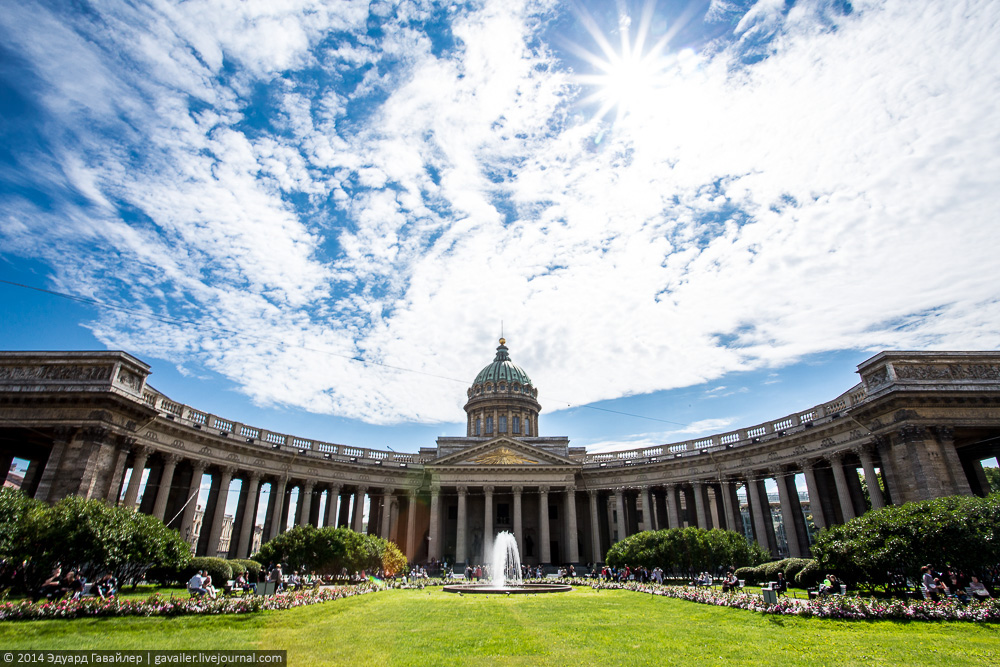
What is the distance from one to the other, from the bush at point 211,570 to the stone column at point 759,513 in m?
35.3

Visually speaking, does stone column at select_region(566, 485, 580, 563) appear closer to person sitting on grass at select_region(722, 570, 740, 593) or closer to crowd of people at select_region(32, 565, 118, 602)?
person sitting on grass at select_region(722, 570, 740, 593)

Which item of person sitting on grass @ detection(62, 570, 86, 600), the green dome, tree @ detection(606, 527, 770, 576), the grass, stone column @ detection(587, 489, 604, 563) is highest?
the green dome

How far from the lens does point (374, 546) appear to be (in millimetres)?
32531

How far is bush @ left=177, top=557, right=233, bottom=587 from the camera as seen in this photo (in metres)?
24.4

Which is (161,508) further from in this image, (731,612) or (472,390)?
(472,390)

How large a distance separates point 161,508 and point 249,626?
25419 millimetres

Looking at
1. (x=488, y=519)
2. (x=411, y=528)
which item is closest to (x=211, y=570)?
(x=488, y=519)

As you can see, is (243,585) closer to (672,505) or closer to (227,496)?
(227,496)

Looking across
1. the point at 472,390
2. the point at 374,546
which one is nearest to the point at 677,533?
the point at 374,546

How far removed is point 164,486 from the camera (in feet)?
116

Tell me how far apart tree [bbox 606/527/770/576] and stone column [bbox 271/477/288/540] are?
1112 inches

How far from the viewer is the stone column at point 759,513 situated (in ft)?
132

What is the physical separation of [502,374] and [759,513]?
36479 millimetres

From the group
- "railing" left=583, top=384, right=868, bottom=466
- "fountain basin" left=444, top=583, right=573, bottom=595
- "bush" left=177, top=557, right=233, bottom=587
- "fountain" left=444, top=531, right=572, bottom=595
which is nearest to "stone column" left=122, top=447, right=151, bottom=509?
"bush" left=177, top=557, right=233, bottom=587
